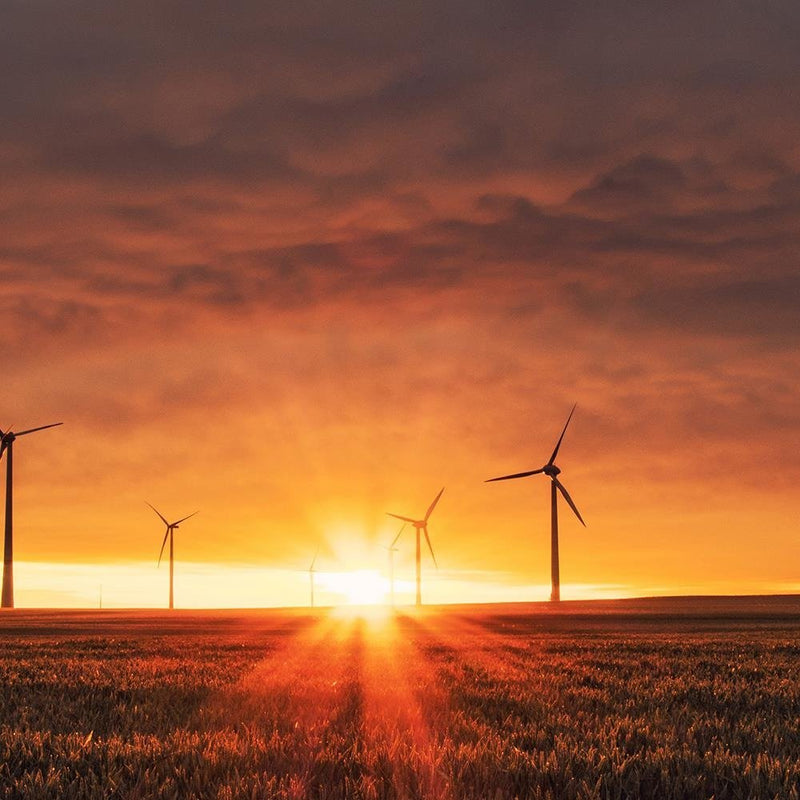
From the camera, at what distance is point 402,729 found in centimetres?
1122

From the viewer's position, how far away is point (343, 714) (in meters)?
12.7

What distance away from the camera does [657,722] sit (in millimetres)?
11539

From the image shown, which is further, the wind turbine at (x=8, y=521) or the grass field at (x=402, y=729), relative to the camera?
the wind turbine at (x=8, y=521)

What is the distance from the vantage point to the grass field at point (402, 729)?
7.89 metres

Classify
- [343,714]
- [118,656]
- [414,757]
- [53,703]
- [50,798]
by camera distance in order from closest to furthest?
[50,798] < [414,757] < [343,714] < [53,703] < [118,656]

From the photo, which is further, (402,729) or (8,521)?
(8,521)

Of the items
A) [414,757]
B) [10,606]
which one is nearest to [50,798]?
[414,757]

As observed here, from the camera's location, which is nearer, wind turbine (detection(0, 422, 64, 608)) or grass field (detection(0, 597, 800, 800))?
grass field (detection(0, 597, 800, 800))

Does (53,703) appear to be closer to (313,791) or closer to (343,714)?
(343,714)

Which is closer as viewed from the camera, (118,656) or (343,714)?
(343,714)

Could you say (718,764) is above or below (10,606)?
above

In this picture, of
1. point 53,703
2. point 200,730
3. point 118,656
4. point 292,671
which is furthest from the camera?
point 118,656

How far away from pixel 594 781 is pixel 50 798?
4.51 m

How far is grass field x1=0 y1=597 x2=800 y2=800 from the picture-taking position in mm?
7887
